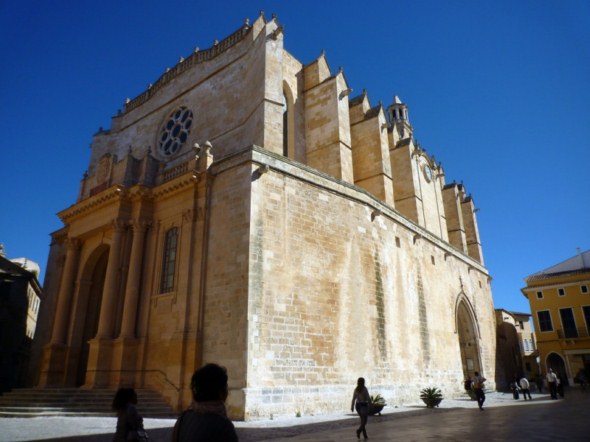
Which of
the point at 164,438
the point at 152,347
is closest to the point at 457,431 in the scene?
the point at 164,438

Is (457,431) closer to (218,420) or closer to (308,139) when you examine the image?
(218,420)

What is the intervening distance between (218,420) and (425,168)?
82.7ft

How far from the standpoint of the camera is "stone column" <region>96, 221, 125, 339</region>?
1391 cm

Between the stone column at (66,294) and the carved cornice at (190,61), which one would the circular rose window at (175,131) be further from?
the stone column at (66,294)

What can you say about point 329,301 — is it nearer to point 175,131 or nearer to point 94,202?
point 94,202

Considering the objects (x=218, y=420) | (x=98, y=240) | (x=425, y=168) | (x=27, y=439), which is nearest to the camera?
(x=218, y=420)

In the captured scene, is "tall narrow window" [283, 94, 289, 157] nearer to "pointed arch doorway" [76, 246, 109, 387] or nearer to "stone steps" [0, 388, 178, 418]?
"pointed arch doorway" [76, 246, 109, 387]

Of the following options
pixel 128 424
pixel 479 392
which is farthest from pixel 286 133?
pixel 128 424

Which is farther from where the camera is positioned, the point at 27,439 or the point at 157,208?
the point at 157,208

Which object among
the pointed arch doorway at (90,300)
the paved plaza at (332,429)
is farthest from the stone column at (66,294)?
the paved plaza at (332,429)

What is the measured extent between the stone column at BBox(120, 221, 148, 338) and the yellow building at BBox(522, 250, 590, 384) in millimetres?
30595

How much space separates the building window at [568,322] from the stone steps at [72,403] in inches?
1197

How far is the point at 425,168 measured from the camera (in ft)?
83.6

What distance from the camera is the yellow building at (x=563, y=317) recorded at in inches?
1193
